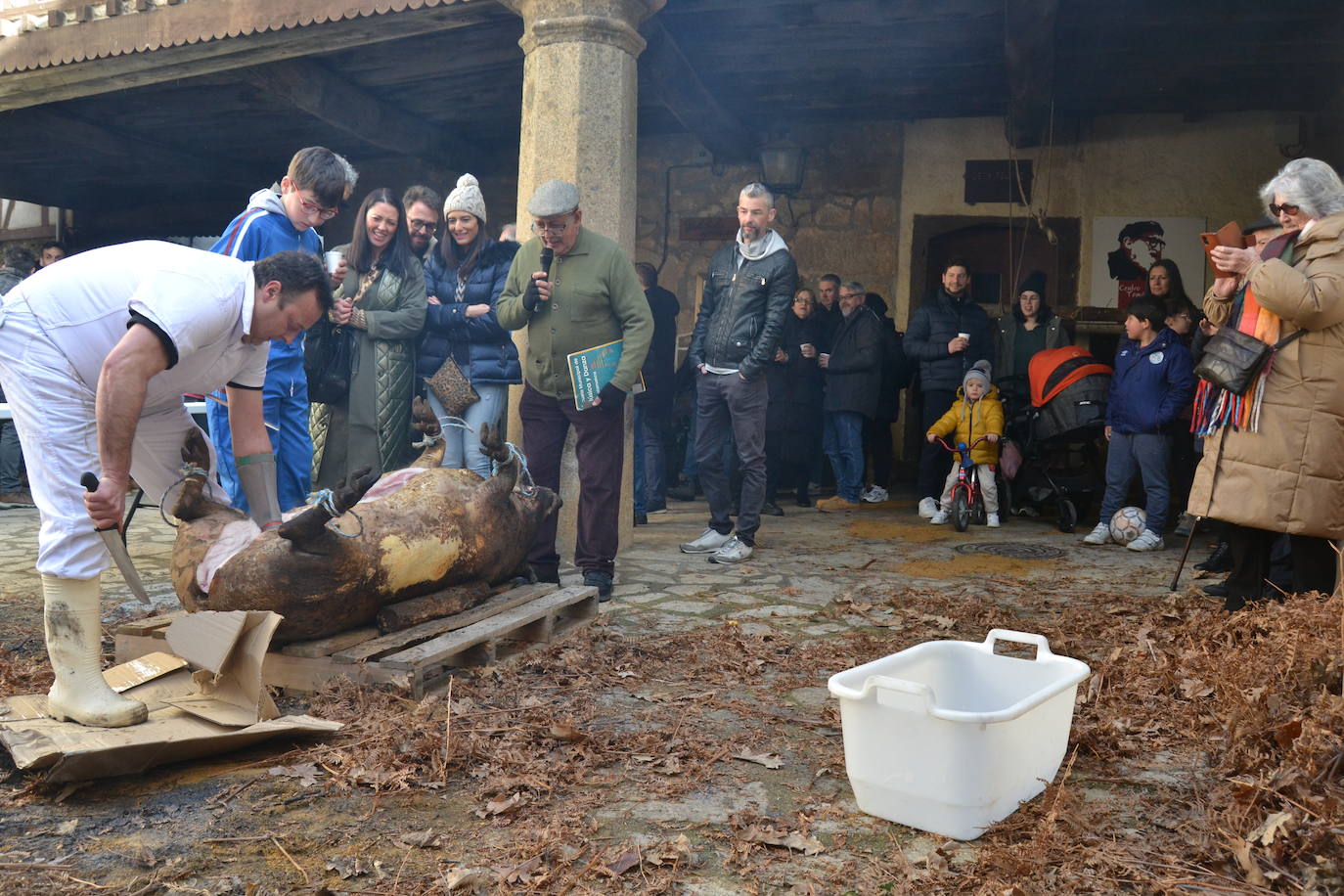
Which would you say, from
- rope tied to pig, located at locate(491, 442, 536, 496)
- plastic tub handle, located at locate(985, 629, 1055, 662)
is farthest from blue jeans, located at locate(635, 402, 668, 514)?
plastic tub handle, located at locate(985, 629, 1055, 662)

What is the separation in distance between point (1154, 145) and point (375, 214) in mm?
7731

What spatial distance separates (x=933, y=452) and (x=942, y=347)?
2.76ft

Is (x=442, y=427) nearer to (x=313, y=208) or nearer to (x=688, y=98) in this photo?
(x=313, y=208)

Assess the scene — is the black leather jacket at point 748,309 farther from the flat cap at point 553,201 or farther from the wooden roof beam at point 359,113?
the wooden roof beam at point 359,113

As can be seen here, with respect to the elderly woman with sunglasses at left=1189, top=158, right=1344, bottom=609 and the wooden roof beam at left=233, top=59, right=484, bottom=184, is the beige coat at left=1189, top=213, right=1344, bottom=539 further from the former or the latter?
the wooden roof beam at left=233, top=59, right=484, bottom=184

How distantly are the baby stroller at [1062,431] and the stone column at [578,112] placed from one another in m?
3.52

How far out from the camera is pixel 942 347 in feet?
28.7

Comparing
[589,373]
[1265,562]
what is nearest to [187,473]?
[589,373]

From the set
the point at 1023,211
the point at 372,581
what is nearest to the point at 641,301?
the point at 372,581

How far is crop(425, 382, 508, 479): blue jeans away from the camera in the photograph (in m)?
5.98

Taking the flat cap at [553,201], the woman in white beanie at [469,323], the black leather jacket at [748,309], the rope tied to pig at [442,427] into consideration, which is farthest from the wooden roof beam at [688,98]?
the rope tied to pig at [442,427]

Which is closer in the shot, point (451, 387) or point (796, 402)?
point (451, 387)

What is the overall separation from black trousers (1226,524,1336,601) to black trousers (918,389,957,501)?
154 inches

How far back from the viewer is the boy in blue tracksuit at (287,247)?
4.59 metres
